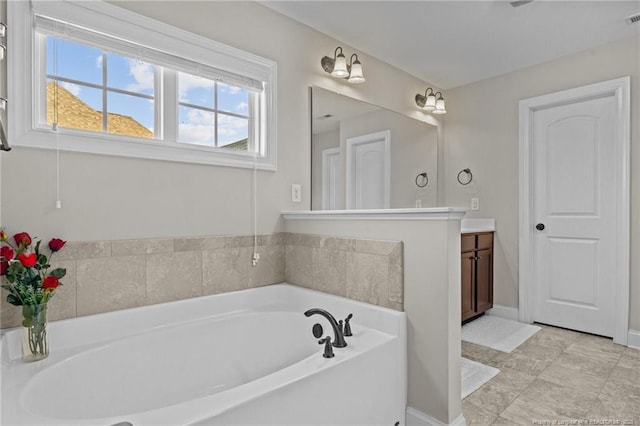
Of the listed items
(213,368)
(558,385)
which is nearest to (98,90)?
(213,368)

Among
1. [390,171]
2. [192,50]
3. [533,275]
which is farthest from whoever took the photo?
[533,275]

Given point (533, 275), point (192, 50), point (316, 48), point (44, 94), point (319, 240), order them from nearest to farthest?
point (44, 94) < point (192, 50) < point (319, 240) < point (316, 48) < point (533, 275)

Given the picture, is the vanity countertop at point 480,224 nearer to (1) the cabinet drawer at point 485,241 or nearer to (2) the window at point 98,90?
(1) the cabinet drawer at point 485,241

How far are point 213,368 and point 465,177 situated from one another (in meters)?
3.19

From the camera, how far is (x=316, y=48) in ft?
9.00

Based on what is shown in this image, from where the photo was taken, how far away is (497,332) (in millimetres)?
3139

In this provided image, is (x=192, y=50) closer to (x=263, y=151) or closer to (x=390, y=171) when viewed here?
(x=263, y=151)

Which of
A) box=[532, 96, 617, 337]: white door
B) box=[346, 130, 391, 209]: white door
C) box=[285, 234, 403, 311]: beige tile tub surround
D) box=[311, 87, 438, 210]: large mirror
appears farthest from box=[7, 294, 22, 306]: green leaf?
box=[532, 96, 617, 337]: white door

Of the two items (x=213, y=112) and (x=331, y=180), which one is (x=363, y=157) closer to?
(x=331, y=180)

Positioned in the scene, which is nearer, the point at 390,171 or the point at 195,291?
the point at 195,291

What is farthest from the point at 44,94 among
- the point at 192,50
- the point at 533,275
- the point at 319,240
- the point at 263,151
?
the point at 533,275

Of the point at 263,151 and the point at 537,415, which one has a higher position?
the point at 263,151

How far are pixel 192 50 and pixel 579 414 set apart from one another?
2891 millimetres

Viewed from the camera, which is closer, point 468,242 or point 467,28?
point 467,28
